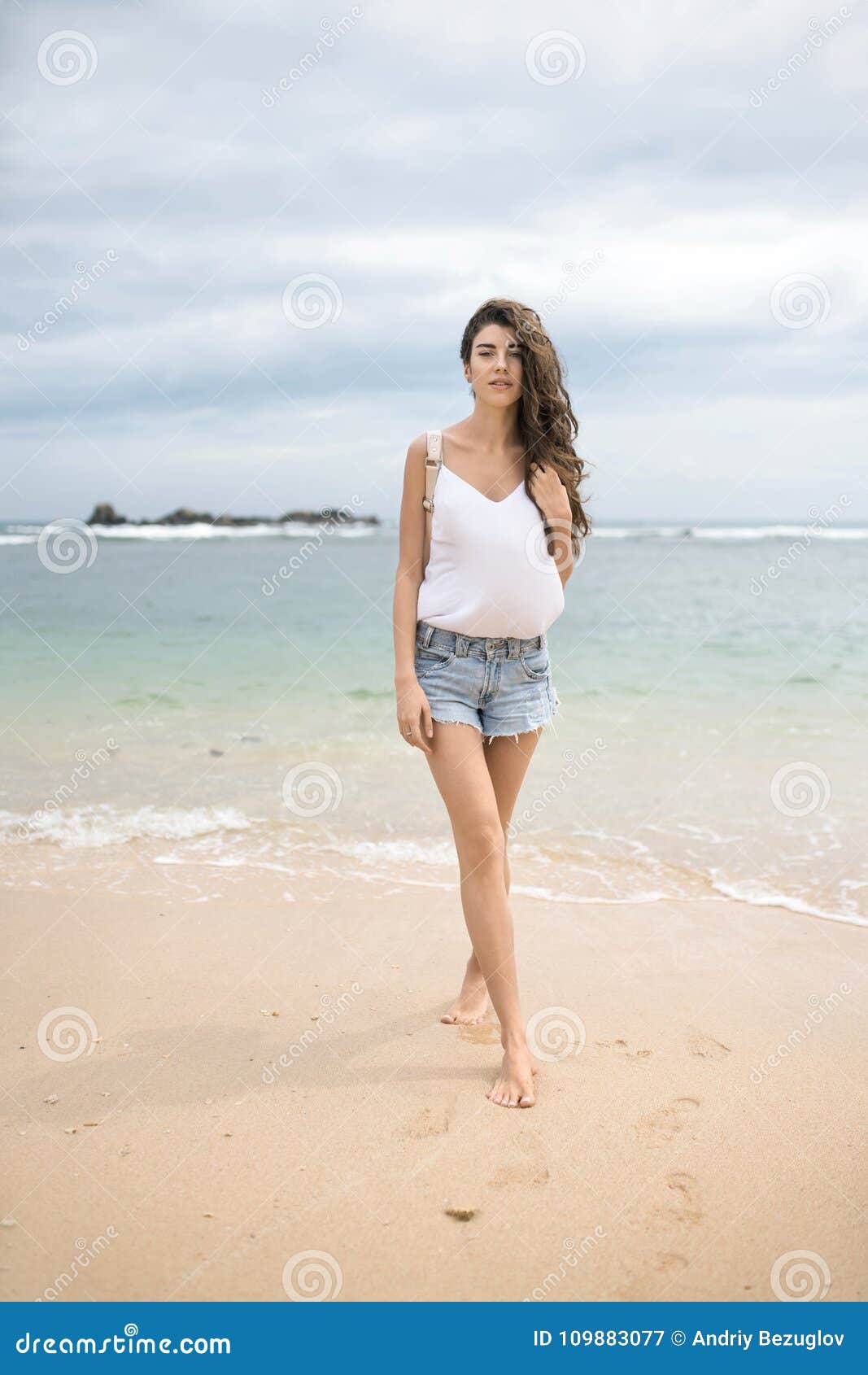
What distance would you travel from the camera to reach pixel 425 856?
503 centimetres

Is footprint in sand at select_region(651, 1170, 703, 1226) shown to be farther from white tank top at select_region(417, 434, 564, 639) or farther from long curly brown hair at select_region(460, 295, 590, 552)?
long curly brown hair at select_region(460, 295, 590, 552)

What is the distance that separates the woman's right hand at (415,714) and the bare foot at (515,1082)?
900 mm

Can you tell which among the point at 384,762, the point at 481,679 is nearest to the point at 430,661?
the point at 481,679

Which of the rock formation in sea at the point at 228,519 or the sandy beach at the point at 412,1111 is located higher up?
the rock formation in sea at the point at 228,519

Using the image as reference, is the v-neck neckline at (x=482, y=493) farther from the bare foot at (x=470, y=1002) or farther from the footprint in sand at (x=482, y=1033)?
the footprint in sand at (x=482, y=1033)

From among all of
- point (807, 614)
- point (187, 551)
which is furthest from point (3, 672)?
point (187, 551)

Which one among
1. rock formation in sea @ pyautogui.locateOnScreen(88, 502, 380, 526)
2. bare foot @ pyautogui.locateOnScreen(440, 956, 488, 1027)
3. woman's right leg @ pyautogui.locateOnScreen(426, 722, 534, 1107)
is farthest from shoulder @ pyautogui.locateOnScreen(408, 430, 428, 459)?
rock formation in sea @ pyautogui.locateOnScreen(88, 502, 380, 526)

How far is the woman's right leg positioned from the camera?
116 inches

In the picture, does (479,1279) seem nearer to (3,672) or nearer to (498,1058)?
(498,1058)

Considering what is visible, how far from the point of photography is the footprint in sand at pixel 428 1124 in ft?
8.71

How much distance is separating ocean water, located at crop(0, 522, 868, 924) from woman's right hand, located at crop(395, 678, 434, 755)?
5.45ft

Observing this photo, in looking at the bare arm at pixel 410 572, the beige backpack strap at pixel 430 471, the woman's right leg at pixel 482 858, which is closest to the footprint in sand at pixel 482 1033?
the woman's right leg at pixel 482 858

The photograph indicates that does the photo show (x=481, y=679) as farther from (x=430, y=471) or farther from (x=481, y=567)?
(x=430, y=471)
